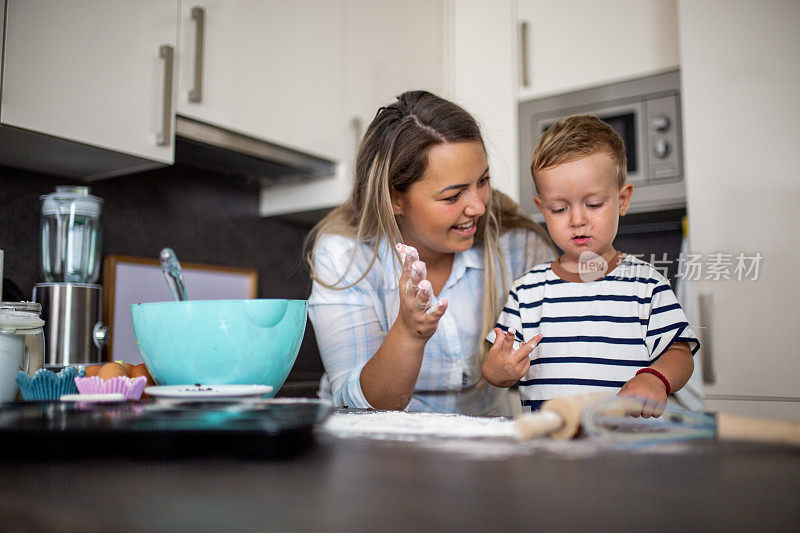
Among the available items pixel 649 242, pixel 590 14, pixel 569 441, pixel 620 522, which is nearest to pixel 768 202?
pixel 649 242

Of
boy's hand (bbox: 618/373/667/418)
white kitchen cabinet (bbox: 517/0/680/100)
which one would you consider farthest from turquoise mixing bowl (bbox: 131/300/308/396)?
white kitchen cabinet (bbox: 517/0/680/100)

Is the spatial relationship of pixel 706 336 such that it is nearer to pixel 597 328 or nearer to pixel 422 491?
pixel 597 328

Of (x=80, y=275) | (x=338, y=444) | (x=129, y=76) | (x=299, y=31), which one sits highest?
(x=299, y=31)

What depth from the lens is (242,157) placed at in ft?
6.48

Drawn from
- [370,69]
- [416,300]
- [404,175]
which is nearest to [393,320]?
[404,175]

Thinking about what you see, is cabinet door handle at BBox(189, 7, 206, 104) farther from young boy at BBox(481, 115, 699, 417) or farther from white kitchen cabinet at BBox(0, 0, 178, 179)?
young boy at BBox(481, 115, 699, 417)

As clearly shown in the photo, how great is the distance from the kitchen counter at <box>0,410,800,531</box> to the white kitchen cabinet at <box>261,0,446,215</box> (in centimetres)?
182

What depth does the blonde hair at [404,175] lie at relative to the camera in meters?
1.20

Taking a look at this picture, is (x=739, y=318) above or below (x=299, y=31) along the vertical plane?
below

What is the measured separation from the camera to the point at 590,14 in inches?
85.7

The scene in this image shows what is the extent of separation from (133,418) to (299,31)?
1.86 m

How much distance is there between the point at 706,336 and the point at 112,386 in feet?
5.49

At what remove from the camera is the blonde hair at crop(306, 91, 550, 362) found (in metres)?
1.20

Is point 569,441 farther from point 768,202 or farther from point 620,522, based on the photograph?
point 768,202
